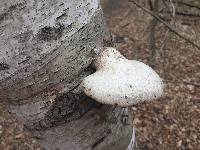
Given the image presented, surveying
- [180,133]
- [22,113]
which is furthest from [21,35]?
[180,133]

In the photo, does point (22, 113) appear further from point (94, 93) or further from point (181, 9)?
point (181, 9)

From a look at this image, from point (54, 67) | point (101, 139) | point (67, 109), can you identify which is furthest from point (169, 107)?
point (54, 67)

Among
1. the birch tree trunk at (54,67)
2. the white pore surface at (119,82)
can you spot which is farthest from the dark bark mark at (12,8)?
the white pore surface at (119,82)

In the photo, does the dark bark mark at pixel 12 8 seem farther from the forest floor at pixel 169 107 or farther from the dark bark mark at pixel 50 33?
the forest floor at pixel 169 107

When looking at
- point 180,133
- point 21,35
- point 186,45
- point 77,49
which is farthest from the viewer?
point 186,45

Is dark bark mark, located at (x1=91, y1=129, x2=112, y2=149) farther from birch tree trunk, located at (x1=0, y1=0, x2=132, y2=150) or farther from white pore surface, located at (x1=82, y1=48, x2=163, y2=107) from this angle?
white pore surface, located at (x1=82, y1=48, x2=163, y2=107)

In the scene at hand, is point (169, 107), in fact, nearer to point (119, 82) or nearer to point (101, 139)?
point (101, 139)

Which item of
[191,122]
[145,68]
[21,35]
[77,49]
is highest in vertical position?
[21,35]
